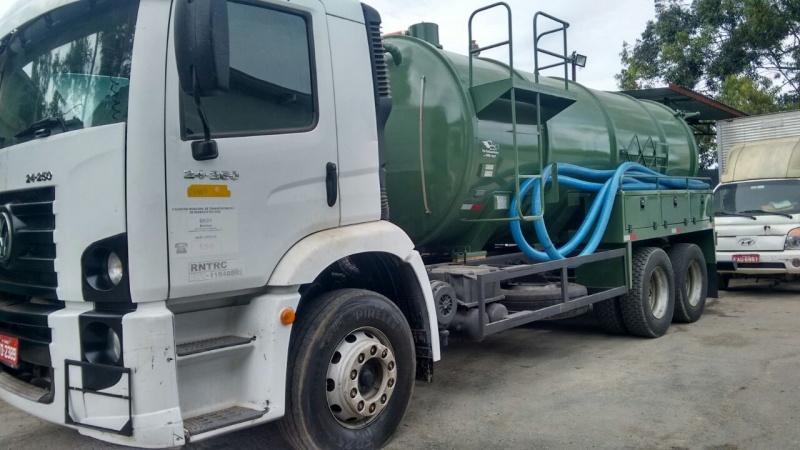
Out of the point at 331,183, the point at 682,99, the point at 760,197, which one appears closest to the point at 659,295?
the point at 682,99

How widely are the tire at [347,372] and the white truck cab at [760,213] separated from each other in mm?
8610

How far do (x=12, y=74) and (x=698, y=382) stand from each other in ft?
18.4

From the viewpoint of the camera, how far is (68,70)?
3.49 m

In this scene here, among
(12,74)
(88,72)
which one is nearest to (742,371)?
(88,72)

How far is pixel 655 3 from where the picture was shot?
20.8 meters

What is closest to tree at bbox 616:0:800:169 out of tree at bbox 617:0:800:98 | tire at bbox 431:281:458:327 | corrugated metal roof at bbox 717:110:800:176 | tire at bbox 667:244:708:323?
tree at bbox 617:0:800:98

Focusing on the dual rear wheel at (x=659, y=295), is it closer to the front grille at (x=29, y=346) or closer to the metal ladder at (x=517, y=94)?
the metal ladder at (x=517, y=94)

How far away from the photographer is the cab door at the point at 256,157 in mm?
3244

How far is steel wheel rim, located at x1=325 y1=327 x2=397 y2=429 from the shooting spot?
3.80 metres

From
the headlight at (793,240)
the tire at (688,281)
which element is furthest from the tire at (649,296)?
the headlight at (793,240)

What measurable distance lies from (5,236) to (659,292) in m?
6.81

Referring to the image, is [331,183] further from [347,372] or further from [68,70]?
[68,70]

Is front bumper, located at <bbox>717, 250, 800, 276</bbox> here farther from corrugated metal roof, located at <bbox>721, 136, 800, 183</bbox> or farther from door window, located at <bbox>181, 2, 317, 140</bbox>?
door window, located at <bbox>181, 2, 317, 140</bbox>

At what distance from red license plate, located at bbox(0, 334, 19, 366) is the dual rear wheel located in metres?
5.84
